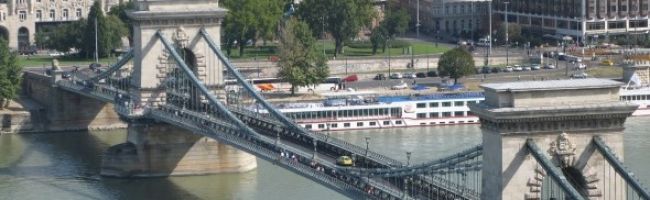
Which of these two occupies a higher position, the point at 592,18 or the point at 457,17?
the point at 457,17

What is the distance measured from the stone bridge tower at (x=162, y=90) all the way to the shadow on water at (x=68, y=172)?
66cm

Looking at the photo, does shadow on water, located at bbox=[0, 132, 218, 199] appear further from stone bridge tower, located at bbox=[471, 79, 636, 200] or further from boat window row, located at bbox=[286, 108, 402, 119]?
stone bridge tower, located at bbox=[471, 79, 636, 200]

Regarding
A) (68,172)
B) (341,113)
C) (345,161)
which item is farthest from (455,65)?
(345,161)

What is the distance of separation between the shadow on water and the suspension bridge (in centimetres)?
136

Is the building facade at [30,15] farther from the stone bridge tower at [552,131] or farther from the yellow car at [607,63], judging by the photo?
the stone bridge tower at [552,131]

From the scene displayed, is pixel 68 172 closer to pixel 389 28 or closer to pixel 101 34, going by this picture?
pixel 101 34

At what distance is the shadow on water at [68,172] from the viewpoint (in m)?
47.6

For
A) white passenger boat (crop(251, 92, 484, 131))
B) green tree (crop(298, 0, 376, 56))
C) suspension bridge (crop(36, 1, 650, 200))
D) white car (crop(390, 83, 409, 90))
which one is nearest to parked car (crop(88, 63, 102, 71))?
suspension bridge (crop(36, 1, 650, 200))

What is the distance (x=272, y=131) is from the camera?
157 feet

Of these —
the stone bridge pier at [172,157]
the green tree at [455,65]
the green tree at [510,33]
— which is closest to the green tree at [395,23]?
the green tree at [510,33]

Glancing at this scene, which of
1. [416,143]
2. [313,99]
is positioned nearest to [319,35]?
[313,99]

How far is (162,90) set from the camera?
52500 mm

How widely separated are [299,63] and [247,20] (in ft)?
28.6

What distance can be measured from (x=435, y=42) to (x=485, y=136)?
1815 inches
